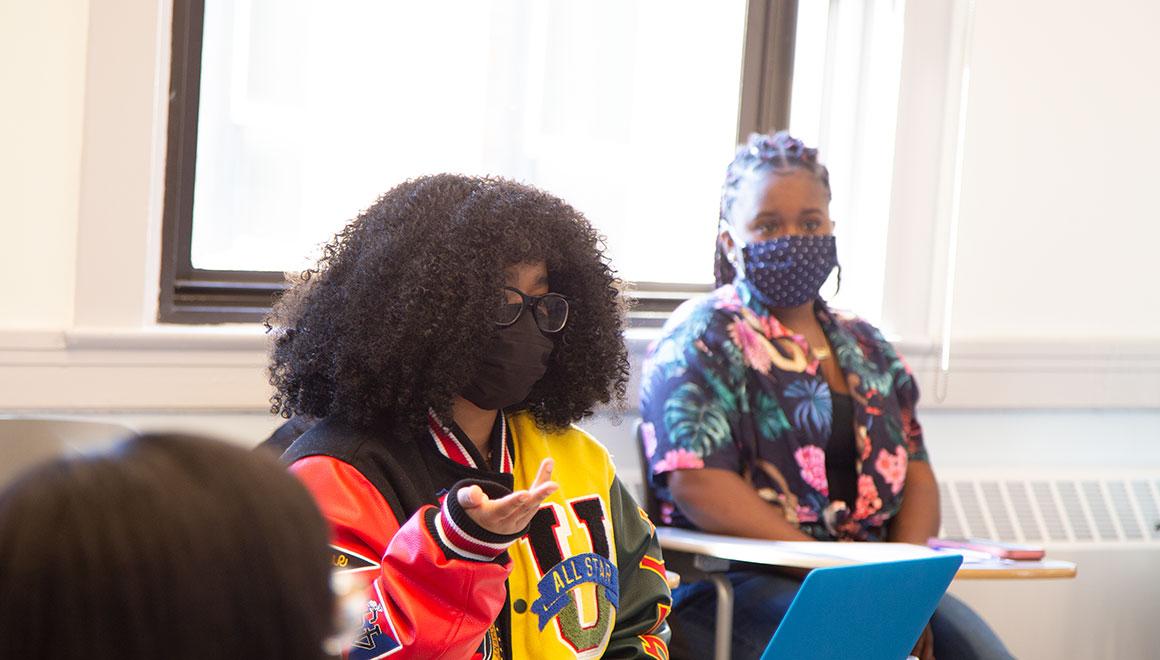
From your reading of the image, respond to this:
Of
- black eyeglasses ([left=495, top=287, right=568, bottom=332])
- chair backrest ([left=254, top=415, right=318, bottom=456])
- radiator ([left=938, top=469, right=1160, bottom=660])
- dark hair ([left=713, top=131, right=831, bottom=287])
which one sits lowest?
radiator ([left=938, top=469, right=1160, bottom=660])

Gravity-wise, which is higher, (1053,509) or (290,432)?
(290,432)

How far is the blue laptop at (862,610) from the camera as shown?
6.64 ft

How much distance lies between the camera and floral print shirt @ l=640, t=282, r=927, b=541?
8.89 ft

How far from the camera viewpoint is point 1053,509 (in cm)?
358

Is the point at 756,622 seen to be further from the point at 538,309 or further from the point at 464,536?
the point at 464,536

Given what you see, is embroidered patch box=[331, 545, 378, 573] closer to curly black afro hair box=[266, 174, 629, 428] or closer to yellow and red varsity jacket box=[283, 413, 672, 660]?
yellow and red varsity jacket box=[283, 413, 672, 660]

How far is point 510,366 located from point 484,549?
0.45 m

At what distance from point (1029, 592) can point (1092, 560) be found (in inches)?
8.4

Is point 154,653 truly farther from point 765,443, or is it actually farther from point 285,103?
point 285,103

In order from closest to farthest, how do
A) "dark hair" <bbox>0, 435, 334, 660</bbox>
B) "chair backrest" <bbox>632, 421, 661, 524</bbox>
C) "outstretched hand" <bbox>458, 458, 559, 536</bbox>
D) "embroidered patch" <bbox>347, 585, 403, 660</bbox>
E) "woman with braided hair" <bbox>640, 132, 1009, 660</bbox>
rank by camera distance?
"dark hair" <bbox>0, 435, 334, 660</bbox> → "outstretched hand" <bbox>458, 458, 559, 536</bbox> → "embroidered patch" <bbox>347, 585, 403, 660</bbox> → "woman with braided hair" <bbox>640, 132, 1009, 660</bbox> → "chair backrest" <bbox>632, 421, 661, 524</bbox>

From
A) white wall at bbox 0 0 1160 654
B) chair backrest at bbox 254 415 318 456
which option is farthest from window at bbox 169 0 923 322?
chair backrest at bbox 254 415 318 456

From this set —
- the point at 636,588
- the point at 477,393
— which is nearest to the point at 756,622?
the point at 636,588

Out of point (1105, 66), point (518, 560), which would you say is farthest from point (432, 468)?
point (1105, 66)

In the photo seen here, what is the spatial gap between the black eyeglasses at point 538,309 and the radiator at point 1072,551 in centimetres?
185
